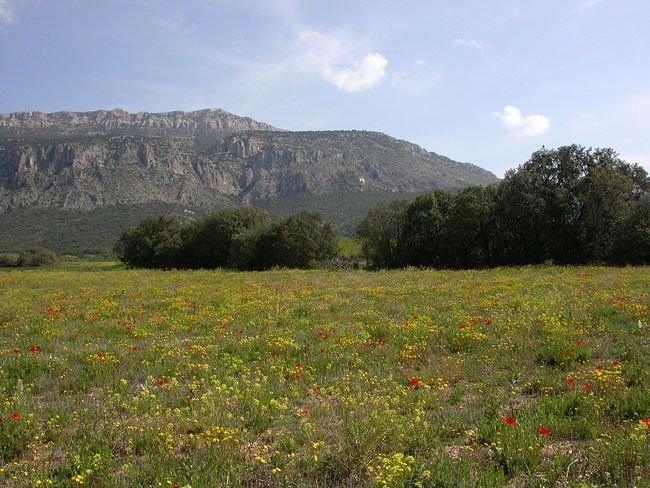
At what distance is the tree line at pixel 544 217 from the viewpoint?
3722 centimetres

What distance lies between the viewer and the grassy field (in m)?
4.59

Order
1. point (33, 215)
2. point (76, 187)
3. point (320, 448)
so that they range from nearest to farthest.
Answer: point (320, 448)
point (33, 215)
point (76, 187)

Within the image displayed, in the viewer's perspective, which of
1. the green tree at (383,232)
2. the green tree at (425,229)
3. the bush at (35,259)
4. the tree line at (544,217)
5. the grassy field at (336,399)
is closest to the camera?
the grassy field at (336,399)

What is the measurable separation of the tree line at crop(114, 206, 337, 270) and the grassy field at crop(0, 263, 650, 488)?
4262 cm

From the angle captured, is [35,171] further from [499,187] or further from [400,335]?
[400,335]

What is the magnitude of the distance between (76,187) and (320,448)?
21152cm

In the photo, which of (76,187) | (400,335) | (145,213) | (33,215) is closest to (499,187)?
(400,335)

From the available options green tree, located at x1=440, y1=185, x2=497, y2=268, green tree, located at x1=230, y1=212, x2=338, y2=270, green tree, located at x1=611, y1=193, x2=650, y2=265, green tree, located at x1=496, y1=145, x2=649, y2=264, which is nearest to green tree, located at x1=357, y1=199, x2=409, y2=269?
green tree, located at x1=230, y1=212, x2=338, y2=270

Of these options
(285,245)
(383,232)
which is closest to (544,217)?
(383,232)

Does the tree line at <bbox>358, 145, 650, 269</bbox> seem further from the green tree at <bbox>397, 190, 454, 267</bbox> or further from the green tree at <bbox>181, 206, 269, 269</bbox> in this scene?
the green tree at <bbox>181, 206, 269, 269</bbox>

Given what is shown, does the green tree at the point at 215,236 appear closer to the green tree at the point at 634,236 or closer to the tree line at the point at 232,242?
the tree line at the point at 232,242

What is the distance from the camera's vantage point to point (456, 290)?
1881cm

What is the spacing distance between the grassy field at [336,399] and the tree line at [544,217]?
28.2m

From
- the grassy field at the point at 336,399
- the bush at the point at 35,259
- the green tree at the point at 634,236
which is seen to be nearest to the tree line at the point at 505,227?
the green tree at the point at 634,236
